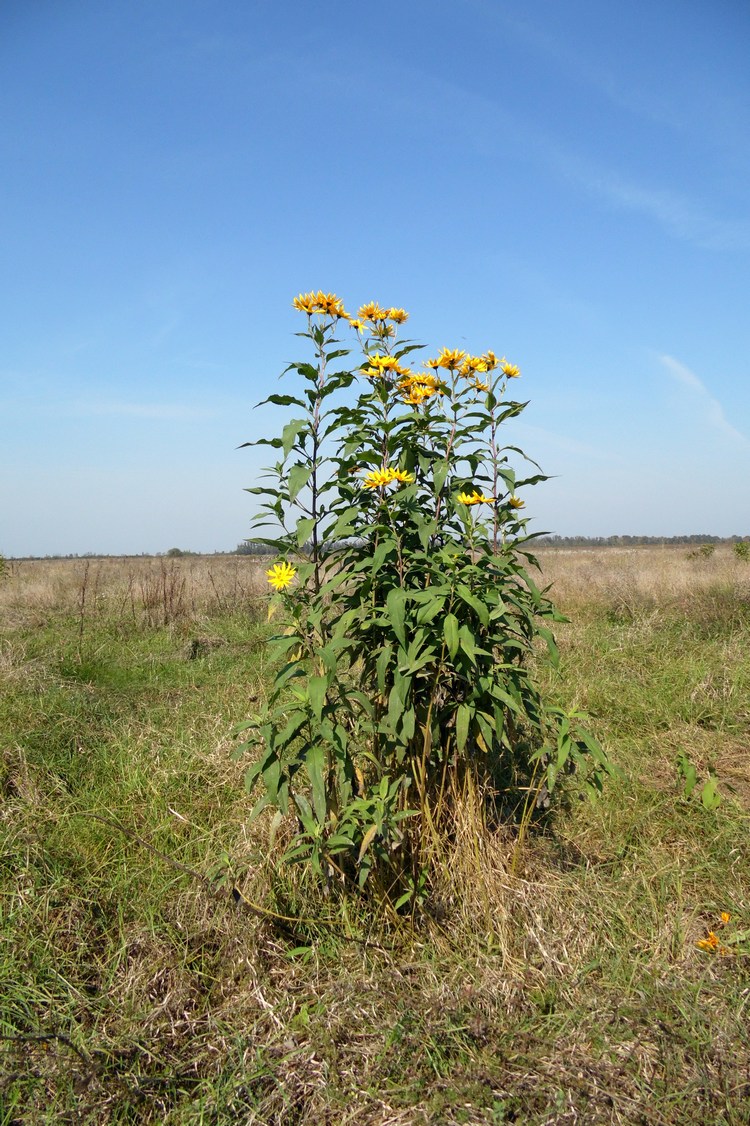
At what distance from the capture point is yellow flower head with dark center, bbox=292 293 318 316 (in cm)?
221

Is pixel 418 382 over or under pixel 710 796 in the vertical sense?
over

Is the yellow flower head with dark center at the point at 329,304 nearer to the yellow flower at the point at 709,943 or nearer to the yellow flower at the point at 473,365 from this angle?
the yellow flower at the point at 473,365

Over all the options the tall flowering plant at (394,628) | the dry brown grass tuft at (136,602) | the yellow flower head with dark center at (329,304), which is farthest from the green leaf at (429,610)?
the dry brown grass tuft at (136,602)

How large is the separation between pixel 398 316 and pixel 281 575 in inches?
37.1

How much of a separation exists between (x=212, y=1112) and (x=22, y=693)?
314 centimetres

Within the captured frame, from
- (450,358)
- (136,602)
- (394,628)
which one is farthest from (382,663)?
(136,602)

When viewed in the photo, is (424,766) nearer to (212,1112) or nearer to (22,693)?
(212,1112)

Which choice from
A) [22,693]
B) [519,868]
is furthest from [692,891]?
[22,693]

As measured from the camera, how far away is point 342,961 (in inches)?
83.4

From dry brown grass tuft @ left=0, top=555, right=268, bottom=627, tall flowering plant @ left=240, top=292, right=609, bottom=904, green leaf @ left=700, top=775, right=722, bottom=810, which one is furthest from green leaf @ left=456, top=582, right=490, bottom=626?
dry brown grass tuft @ left=0, top=555, right=268, bottom=627

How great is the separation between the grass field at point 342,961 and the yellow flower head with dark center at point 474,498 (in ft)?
3.44

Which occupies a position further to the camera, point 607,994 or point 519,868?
point 519,868

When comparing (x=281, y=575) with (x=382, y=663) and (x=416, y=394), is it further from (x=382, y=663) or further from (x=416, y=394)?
(x=416, y=394)

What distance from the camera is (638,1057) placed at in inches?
66.1
